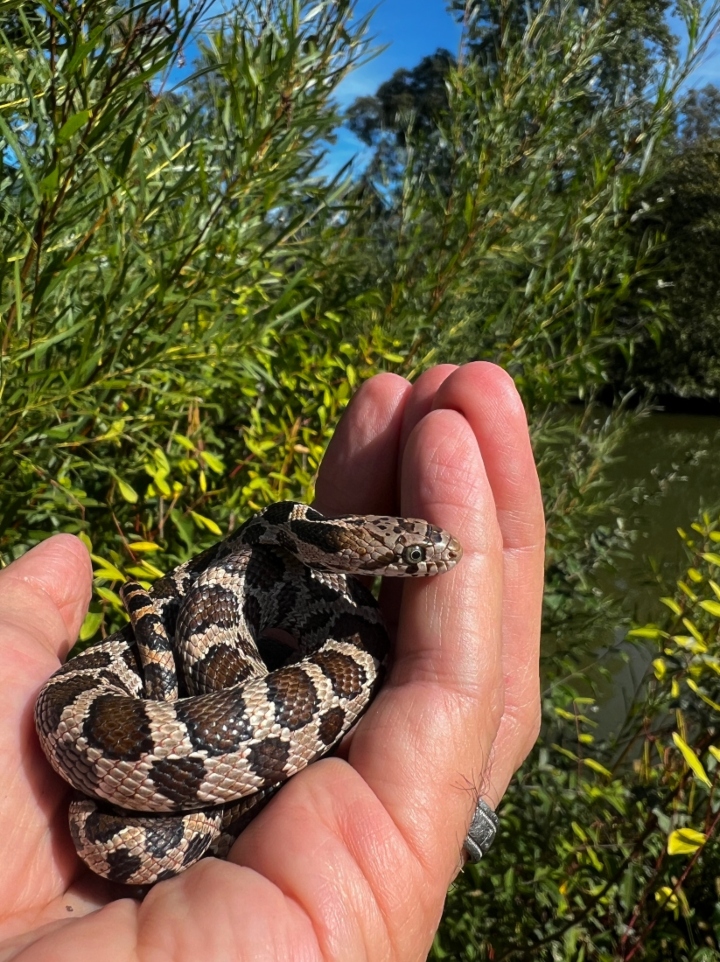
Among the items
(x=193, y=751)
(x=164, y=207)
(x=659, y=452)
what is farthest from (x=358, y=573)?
(x=659, y=452)

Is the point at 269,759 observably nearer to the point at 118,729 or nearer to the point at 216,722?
the point at 216,722

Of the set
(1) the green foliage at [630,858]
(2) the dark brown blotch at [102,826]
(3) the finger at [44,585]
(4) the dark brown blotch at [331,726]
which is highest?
(3) the finger at [44,585]

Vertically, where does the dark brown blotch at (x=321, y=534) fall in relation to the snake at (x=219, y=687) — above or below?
above

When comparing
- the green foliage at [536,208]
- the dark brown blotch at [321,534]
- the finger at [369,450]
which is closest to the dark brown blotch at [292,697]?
the dark brown blotch at [321,534]

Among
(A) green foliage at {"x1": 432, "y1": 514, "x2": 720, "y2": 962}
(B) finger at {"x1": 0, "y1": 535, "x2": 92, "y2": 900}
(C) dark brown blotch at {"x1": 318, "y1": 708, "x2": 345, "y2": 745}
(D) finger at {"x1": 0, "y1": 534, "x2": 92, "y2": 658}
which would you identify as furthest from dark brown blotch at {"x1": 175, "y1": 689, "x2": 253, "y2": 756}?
(A) green foliage at {"x1": 432, "y1": 514, "x2": 720, "y2": 962}

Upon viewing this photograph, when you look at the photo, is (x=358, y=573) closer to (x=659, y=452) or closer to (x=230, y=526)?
(x=230, y=526)

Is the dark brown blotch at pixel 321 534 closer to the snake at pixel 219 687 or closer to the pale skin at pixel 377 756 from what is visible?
the snake at pixel 219 687

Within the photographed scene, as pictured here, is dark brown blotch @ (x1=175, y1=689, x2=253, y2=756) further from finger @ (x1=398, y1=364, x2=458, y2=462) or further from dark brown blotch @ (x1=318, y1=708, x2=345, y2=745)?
finger @ (x1=398, y1=364, x2=458, y2=462)
